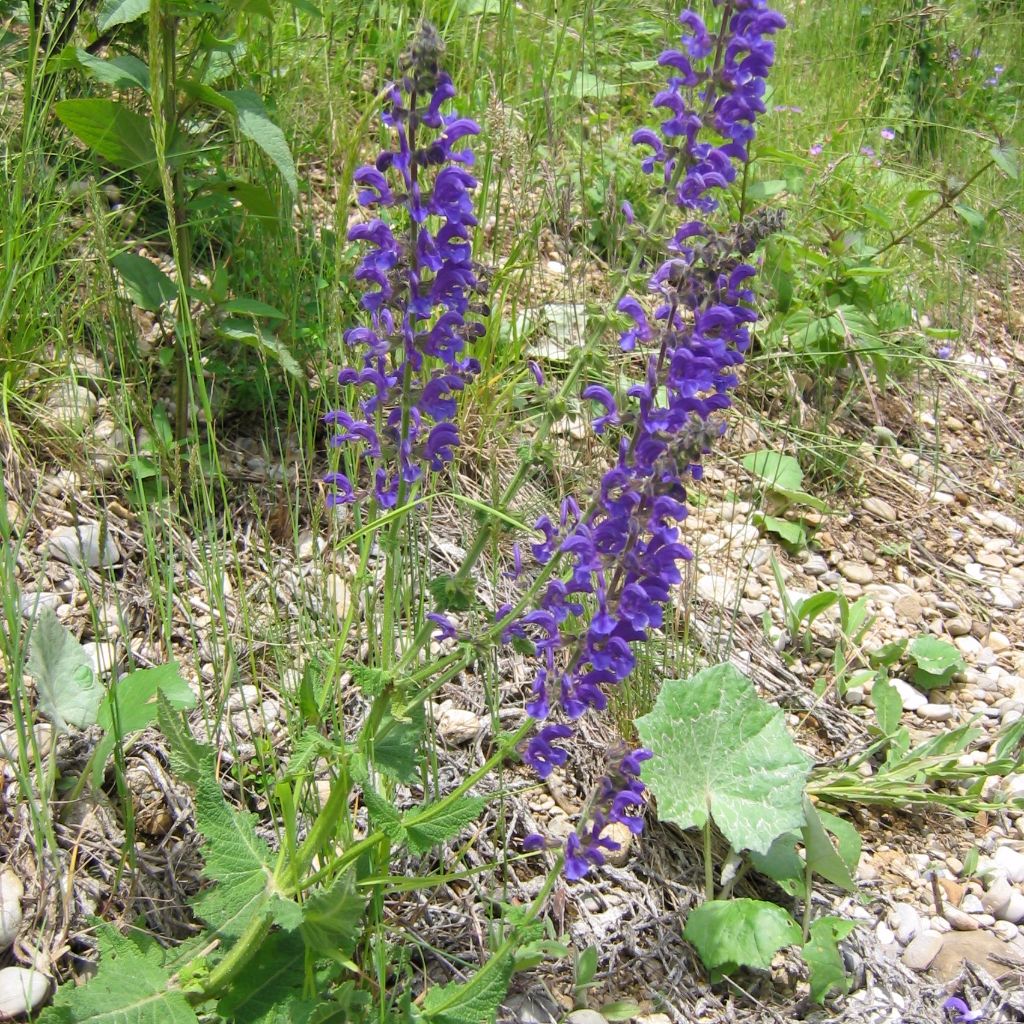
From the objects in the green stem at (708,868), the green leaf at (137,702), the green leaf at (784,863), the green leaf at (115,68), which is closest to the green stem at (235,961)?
the green leaf at (137,702)

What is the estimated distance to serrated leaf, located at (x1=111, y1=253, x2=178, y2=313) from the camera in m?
2.91

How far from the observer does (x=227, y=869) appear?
1.80 meters

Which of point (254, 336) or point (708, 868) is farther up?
point (254, 336)

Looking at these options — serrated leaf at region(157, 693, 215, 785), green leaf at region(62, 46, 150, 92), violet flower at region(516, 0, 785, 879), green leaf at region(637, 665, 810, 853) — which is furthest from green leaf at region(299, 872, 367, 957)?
green leaf at region(62, 46, 150, 92)

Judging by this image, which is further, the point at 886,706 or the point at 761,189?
the point at 761,189

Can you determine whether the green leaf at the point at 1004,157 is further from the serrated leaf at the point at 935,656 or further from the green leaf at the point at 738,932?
the green leaf at the point at 738,932

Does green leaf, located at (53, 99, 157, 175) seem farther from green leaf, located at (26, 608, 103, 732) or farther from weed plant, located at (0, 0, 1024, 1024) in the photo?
green leaf, located at (26, 608, 103, 732)

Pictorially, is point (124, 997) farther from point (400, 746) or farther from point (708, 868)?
point (708, 868)

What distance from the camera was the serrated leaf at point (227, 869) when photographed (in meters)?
1.79

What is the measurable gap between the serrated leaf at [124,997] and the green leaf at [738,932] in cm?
116

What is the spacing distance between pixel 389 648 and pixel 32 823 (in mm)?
791

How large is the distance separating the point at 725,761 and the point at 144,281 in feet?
6.77

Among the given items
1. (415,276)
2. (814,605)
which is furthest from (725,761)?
(415,276)

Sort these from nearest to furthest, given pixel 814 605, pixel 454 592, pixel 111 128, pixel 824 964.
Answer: pixel 454 592, pixel 824 964, pixel 111 128, pixel 814 605
